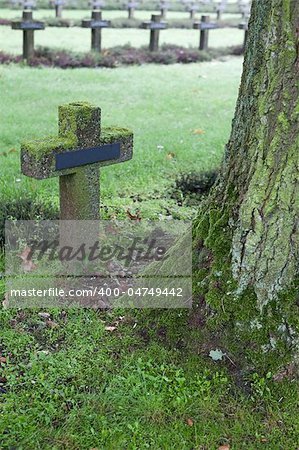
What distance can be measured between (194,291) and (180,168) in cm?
348

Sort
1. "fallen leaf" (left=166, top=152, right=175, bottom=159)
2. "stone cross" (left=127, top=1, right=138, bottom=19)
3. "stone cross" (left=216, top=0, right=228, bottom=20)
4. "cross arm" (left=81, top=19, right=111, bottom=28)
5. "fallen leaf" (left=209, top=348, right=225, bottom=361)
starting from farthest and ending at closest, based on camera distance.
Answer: "stone cross" (left=216, top=0, right=228, bottom=20) → "stone cross" (left=127, top=1, right=138, bottom=19) → "cross arm" (left=81, top=19, right=111, bottom=28) → "fallen leaf" (left=166, top=152, right=175, bottom=159) → "fallen leaf" (left=209, top=348, right=225, bottom=361)

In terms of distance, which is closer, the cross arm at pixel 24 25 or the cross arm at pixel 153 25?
the cross arm at pixel 24 25

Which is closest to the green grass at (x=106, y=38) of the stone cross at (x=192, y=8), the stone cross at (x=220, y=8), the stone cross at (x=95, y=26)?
the stone cross at (x=95, y=26)

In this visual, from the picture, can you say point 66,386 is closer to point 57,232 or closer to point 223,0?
point 57,232

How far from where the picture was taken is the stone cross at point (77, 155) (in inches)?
159

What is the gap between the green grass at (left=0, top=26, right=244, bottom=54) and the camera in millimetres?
17712

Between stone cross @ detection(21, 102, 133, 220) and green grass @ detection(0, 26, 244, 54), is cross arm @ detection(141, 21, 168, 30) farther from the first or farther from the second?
stone cross @ detection(21, 102, 133, 220)

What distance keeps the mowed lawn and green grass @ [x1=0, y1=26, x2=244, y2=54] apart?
3.58 metres

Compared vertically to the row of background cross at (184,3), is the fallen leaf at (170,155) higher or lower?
lower

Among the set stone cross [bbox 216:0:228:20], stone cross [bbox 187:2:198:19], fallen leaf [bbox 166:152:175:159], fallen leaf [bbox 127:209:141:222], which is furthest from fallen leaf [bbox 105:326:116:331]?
stone cross [bbox 216:0:228:20]

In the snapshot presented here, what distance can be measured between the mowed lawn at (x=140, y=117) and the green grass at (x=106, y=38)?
11.7 feet

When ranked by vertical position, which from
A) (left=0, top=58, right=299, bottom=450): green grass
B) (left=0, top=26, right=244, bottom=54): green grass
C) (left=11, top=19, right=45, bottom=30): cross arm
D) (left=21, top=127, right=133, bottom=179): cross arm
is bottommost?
(left=0, top=58, right=299, bottom=450): green grass

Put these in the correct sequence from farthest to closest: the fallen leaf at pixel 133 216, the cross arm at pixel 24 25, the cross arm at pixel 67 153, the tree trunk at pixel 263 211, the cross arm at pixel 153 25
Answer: the cross arm at pixel 153 25 → the cross arm at pixel 24 25 → the fallen leaf at pixel 133 216 → the cross arm at pixel 67 153 → the tree trunk at pixel 263 211

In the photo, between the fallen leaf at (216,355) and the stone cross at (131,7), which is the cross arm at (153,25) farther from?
the fallen leaf at (216,355)
